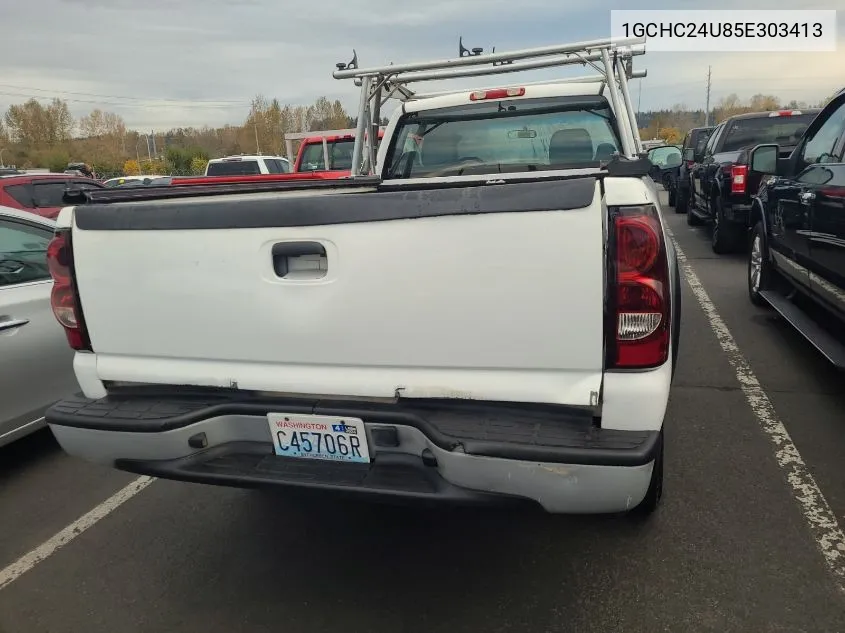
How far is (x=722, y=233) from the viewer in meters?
9.18

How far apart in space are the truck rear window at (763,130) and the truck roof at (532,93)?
22.1 feet

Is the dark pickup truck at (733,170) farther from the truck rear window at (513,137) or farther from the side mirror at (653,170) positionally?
the truck rear window at (513,137)

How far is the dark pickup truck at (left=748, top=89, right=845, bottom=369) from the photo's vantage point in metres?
3.90

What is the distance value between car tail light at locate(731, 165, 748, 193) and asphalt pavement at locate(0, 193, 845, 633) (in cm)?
536

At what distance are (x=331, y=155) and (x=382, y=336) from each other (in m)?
12.6

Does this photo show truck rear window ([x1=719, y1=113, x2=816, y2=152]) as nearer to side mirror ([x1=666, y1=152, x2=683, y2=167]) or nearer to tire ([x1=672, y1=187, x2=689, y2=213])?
tire ([x1=672, y1=187, x2=689, y2=213])

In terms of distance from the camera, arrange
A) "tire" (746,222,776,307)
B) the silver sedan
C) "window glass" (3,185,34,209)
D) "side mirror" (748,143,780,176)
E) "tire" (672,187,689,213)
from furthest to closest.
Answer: "tire" (672,187,689,213) → "window glass" (3,185,34,209) → "tire" (746,222,776,307) → "side mirror" (748,143,780,176) → the silver sedan

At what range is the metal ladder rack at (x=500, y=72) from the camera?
436cm

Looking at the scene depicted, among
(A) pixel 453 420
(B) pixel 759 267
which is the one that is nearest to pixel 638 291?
(A) pixel 453 420

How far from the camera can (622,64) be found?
457 cm

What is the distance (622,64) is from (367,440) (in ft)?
11.5

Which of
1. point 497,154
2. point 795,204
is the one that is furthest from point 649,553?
point 795,204

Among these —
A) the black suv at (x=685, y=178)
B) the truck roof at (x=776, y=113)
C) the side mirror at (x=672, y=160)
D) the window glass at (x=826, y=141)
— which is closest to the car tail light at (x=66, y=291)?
the side mirror at (x=672, y=160)

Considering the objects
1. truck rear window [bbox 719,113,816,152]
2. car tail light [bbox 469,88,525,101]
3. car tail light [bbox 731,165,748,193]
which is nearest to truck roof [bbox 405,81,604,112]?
car tail light [bbox 469,88,525,101]
